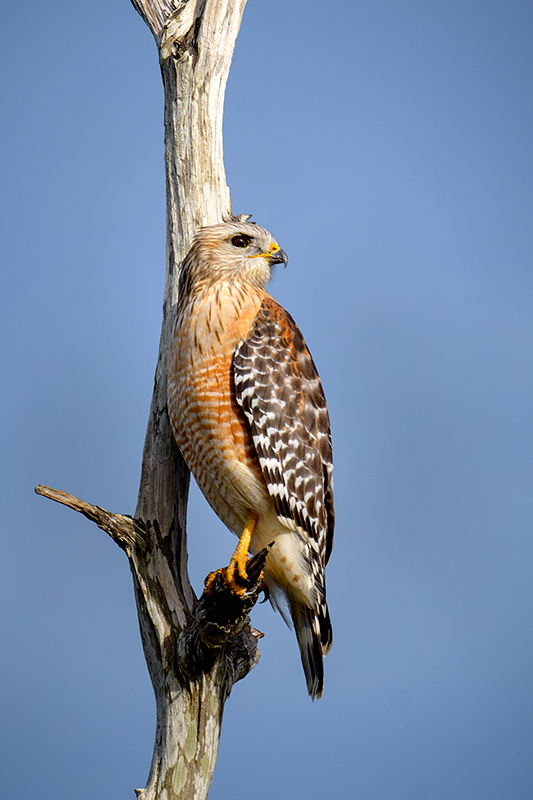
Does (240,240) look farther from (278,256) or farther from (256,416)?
(256,416)

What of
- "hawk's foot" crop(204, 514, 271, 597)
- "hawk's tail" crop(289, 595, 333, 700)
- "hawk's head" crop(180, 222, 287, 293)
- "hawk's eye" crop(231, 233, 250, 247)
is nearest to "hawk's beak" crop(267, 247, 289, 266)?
"hawk's head" crop(180, 222, 287, 293)

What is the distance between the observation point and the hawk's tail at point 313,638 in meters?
2.96

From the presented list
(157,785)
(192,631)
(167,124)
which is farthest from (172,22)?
(157,785)

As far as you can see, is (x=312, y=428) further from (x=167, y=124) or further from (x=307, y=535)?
(x=167, y=124)

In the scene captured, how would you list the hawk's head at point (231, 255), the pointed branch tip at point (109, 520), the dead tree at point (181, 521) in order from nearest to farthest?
1. the pointed branch tip at point (109, 520)
2. the dead tree at point (181, 521)
3. the hawk's head at point (231, 255)

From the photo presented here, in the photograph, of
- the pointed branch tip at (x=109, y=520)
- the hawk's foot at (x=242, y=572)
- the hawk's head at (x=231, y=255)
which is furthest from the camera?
the hawk's head at (x=231, y=255)

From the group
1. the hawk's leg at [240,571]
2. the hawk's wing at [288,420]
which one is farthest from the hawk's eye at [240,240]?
the hawk's leg at [240,571]

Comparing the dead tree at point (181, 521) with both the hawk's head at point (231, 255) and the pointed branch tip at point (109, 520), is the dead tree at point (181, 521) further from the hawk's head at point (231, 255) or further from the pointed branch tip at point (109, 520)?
the hawk's head at point (231, 255)

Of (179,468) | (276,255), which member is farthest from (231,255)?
(179,468)

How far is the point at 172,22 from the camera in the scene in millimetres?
3289

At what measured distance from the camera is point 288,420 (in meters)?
2.78

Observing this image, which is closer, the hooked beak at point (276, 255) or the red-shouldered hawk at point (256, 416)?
the red-shouldered hawk at point (256, 416)

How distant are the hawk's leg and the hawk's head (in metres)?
0.98

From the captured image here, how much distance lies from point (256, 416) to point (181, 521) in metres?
0.69
